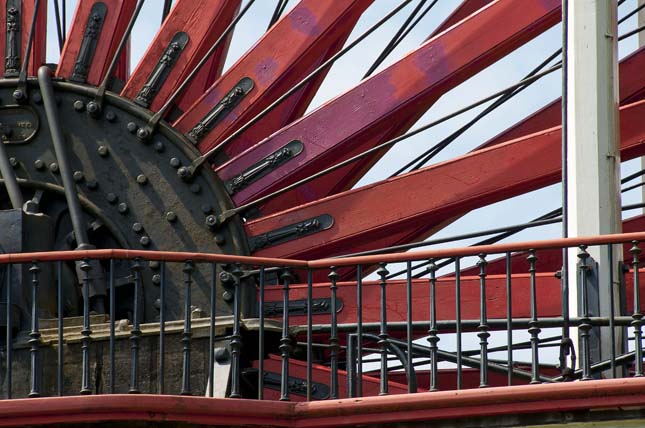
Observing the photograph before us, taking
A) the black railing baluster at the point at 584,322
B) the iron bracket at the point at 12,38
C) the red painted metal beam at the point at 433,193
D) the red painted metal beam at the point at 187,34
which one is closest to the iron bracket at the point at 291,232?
the red painted metal beam at the point at 433,193

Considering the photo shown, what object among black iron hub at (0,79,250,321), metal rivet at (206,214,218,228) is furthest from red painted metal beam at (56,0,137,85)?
metal rivet at (206,214,218,228)

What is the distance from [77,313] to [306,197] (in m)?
2.27

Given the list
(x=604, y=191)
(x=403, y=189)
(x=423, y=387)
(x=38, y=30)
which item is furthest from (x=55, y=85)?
(x=604, y=191)

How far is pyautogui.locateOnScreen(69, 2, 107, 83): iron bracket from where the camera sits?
12.8 m

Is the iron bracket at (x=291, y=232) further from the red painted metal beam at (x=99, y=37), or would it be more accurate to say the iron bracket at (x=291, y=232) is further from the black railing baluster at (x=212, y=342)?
the black railing baluster at (x=212, y=342)

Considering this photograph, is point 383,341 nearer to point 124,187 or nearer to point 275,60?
point 124,187

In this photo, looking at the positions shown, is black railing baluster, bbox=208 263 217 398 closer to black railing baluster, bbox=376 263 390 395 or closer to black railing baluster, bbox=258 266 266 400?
black railing baluster, bbox=258 266 266 400

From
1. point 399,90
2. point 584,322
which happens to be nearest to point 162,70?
point 399,90

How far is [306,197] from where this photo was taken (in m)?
13.4

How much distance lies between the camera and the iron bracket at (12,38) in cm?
1298

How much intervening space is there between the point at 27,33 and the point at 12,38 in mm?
128

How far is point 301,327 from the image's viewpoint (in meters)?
11.4

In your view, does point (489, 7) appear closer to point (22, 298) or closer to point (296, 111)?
point (296, 111)

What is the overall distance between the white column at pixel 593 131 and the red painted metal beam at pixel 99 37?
369 centimetres
